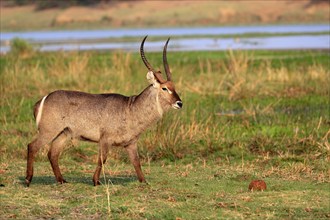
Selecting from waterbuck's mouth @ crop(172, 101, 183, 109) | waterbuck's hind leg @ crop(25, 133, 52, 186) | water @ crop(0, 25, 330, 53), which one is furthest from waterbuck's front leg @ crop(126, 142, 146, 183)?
water @ crop(0, 25, 330, 53)

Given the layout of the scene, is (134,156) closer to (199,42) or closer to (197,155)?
(197,155)

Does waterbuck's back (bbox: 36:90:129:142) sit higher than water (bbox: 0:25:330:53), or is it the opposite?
waterbuck's back (bbox: 36:90:129:142)

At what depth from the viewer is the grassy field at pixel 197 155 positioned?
701 centimetres

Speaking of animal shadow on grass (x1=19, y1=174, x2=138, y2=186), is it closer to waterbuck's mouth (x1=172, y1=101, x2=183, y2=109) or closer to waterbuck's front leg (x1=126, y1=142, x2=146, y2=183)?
waterbuck's front leg (x1=126, y1=142, x2=146, y2=183)

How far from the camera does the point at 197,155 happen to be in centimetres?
1038

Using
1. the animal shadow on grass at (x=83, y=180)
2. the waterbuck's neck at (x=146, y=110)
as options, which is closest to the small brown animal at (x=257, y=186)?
the waterbuck's neck at (x=146, y=110)

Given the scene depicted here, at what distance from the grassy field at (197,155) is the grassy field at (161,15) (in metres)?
26.6

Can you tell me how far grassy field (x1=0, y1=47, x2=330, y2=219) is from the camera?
7012mm

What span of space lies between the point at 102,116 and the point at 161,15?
37786 mm

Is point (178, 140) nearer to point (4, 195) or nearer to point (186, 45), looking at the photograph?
point (4, 195)

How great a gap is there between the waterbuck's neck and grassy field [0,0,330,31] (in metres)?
36.1

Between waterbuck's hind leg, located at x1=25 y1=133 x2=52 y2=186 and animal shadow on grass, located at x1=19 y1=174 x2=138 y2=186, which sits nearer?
waterbuck's hind leg, located at x1=25 y1=133 x2=52 y2=186

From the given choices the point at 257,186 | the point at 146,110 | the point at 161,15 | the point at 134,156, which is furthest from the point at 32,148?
the point at 161,15

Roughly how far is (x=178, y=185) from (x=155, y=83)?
37.2 inches
